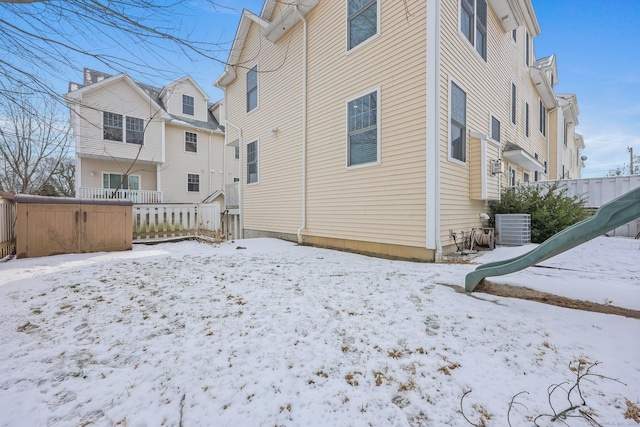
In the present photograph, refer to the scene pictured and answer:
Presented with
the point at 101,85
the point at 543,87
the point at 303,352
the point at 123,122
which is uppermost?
the point at 101,85

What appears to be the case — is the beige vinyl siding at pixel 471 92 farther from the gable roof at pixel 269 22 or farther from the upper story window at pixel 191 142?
the upper story window at pixel 191 142

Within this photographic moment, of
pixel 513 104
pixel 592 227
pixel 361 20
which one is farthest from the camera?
pixel 513 104

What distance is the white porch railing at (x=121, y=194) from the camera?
14.1 metres

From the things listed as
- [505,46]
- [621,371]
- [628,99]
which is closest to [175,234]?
[621,371]

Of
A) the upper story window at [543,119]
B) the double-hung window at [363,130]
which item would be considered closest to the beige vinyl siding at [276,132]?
the double-hung window at [363,130]

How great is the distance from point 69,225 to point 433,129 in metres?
7.16

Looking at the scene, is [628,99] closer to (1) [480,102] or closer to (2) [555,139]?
(2) [555,139]

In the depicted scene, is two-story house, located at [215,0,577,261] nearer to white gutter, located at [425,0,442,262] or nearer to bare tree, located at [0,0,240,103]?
white gutter, located at [425,0,442,262]

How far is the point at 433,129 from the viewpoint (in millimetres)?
4934

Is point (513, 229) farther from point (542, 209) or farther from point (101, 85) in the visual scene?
point (101, 85)

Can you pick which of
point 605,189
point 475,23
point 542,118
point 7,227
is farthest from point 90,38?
point 542,118

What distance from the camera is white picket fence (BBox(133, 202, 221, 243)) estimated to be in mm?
7070

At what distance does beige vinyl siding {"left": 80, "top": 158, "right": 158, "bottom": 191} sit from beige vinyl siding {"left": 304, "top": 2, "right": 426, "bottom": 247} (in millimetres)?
13319

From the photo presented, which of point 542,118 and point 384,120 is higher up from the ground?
point 542,118
